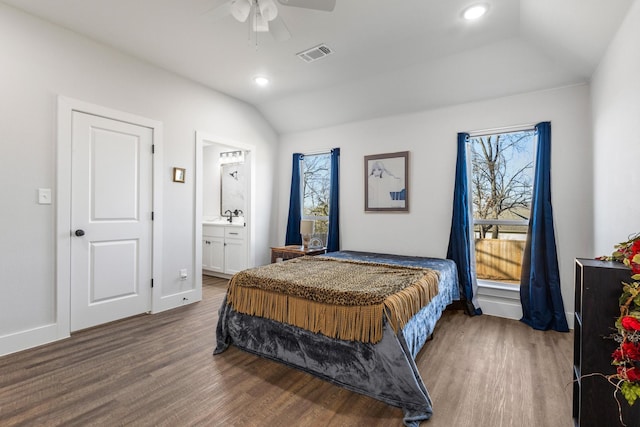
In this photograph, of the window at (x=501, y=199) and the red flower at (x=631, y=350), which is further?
the window at (x=501, y=199)

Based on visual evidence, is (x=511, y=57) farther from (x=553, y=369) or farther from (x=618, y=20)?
(x=553, y=369)

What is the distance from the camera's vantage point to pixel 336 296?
1948 mm

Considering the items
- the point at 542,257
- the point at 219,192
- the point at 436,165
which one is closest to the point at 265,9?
the point at 436,165

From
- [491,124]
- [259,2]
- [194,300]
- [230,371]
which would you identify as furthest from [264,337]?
[491,124]

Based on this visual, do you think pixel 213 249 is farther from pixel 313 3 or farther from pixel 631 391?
pixel 631 391

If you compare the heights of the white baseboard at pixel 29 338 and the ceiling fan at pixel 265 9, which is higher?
the ceiling fan at pixel 265 9

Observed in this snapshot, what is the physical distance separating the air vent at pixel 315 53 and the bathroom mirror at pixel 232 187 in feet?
8.54

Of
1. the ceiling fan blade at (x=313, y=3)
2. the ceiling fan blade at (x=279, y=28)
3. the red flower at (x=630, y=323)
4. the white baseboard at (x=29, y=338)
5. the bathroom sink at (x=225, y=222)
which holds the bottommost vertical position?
the white baseboard at (x=29, y=338)

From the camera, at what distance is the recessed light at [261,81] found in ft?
11.8

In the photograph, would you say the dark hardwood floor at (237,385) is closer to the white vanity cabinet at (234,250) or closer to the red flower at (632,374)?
the red flower at (632,374)

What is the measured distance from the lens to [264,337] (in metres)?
2.27

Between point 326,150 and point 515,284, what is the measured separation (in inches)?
118

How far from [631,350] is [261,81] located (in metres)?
3.81

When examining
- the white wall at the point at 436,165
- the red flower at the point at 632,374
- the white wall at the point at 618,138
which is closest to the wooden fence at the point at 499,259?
the white wall at the point at 436,165
